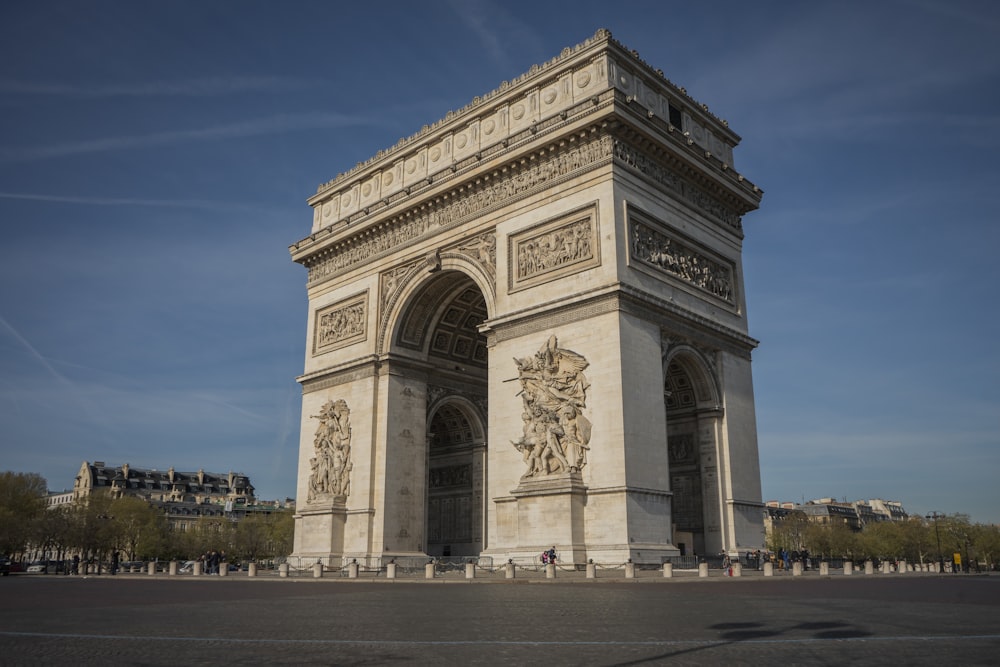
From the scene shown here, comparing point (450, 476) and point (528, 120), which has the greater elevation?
point (528, 120)

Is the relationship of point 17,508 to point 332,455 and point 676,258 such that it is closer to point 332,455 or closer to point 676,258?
point 332,455

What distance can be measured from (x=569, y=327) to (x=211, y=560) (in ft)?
67.0

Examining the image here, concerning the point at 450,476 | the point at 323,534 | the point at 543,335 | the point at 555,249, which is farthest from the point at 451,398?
the point at 555,249

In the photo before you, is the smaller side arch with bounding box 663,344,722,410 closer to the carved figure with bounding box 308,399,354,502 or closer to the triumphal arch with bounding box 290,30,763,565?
the triumphal arch with bounding box 290,30,763,565

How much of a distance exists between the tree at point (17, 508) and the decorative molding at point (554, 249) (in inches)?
1640

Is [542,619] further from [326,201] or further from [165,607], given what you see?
[326,201]

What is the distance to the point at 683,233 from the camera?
25453 mm

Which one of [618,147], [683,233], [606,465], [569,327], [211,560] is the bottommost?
[211,560]

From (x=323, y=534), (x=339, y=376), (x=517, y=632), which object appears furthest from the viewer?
(x=339, y=376)

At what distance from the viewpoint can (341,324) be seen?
31.4 m

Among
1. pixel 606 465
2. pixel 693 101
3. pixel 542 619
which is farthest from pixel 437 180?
pixel 542 619

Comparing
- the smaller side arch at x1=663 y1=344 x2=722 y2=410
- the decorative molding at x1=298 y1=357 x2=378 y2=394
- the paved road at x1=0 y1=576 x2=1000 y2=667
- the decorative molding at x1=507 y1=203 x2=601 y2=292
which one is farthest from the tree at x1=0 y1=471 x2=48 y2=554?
the paved road at x1=0 y1=576 x2=1000 y2=667

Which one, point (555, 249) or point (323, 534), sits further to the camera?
point (323, 534)

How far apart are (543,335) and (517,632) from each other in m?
17.4
